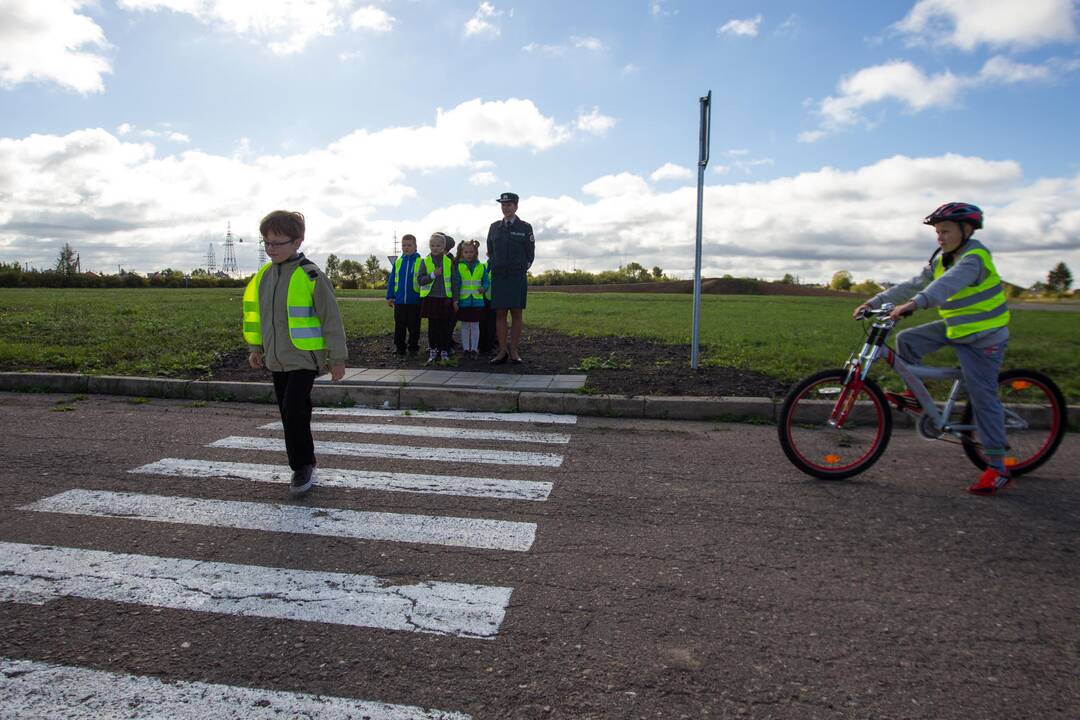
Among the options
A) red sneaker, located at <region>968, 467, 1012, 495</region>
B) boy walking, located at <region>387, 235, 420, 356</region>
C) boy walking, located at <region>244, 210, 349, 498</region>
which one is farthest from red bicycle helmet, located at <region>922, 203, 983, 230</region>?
boy walking, located at <region>387, 235, 420, 356</region>

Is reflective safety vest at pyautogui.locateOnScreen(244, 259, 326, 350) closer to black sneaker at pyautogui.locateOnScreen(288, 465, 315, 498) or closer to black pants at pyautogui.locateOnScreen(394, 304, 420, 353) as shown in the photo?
black sneaker at pyautogui.locateOnScreen(288, 465, 315, 498)

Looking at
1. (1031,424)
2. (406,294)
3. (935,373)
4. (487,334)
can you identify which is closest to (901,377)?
(935,373)

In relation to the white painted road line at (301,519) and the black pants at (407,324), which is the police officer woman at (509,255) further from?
the white painted road line at (301,519)

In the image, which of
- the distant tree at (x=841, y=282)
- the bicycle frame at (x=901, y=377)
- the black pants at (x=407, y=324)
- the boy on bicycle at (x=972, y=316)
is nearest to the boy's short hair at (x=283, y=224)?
the boy on bicycle at (x=972, y=316)

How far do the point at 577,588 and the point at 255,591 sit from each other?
5.00ft

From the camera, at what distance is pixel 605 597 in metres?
3.28

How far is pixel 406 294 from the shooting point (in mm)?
10492

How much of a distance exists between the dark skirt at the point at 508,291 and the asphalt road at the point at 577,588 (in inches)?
162

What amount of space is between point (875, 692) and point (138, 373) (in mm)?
8941

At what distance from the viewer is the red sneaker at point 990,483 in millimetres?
4879

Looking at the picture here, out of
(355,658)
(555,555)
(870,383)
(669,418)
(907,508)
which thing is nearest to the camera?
(355,658)

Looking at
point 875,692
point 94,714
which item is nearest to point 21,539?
point 94,714

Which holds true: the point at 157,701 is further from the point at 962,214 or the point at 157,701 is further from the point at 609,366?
the point at 609,366

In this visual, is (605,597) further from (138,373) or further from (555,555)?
(138,373)
